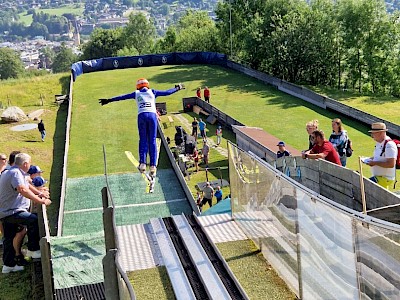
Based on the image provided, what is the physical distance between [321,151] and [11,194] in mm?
5199

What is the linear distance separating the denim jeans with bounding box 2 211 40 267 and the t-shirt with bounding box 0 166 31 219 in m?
0.09

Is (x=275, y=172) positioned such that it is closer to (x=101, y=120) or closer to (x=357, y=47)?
(x=101, y=120)

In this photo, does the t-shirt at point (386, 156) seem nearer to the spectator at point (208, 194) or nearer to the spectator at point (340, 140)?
the spectator at point (340, 140)

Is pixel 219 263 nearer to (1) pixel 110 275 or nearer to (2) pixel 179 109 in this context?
(1) pixel 110 275

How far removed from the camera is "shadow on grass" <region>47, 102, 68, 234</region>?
1967cm

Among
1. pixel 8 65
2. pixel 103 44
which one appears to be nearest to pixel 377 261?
pixel 103 44

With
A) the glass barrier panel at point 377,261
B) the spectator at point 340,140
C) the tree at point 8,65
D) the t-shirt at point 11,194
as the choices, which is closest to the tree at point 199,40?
the spectator at point 340,140

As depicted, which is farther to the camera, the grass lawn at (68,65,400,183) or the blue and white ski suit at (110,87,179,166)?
the grass lawn at (68,65,400,183)

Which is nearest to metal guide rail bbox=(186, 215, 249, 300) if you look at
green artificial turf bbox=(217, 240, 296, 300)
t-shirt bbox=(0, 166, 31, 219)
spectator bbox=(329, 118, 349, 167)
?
green artificial turf bbox=(217, 240, 296, 300)

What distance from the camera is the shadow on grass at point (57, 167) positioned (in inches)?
774

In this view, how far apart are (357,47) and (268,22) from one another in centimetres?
803

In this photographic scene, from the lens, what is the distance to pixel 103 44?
8025cm

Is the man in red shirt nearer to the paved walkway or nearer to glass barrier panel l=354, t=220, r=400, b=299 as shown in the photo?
glass barrier panel l=354, t=220, r=400, b=299

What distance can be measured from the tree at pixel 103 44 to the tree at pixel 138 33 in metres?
1.41
